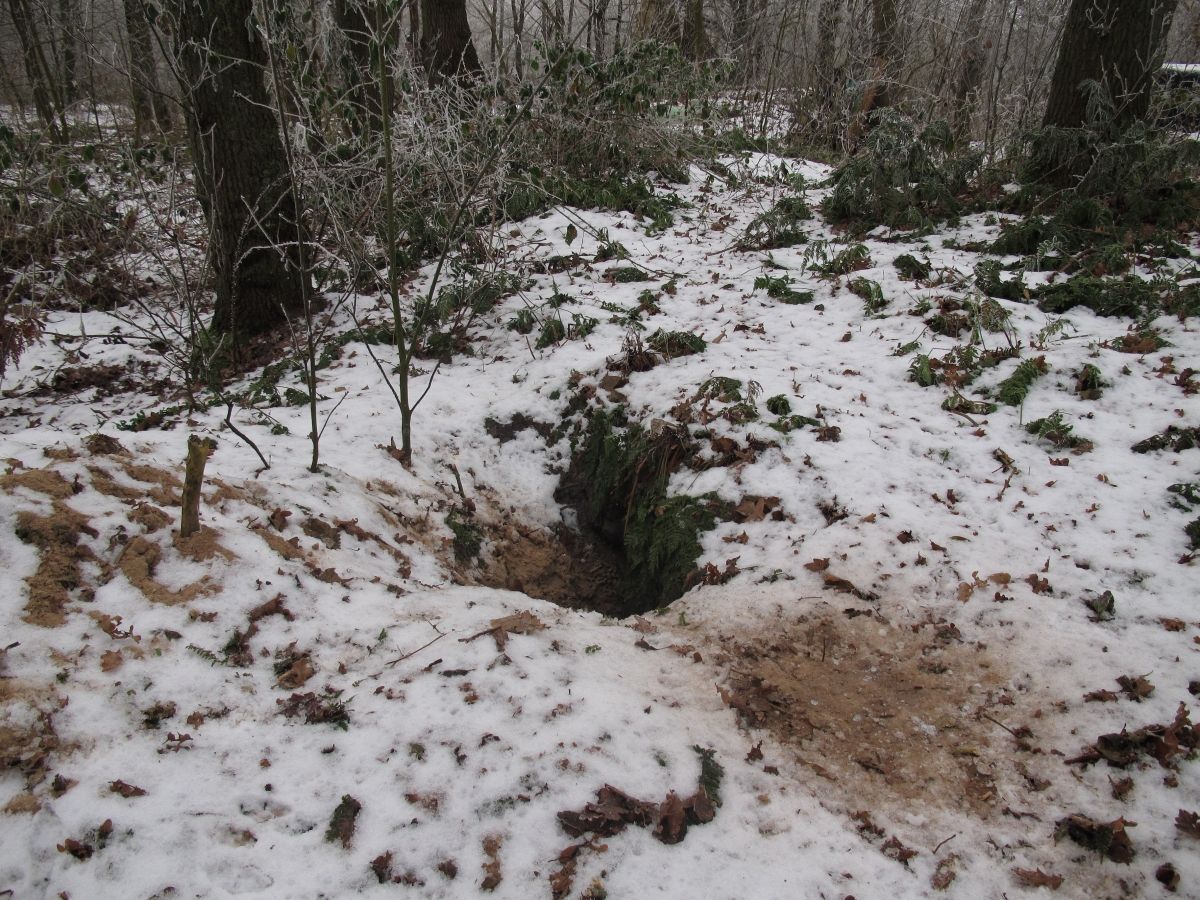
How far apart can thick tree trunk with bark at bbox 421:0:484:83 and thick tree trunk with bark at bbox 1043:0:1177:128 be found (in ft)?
21.0

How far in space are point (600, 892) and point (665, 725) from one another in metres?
0.65

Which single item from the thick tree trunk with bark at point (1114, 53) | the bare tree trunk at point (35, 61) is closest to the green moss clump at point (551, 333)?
the thick tree trunk with bark at point (1114, 53)

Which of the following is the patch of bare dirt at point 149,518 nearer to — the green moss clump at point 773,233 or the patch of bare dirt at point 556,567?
the patch of bare dirt at point 556,567

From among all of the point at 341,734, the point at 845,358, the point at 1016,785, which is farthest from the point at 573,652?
the point at 845,358


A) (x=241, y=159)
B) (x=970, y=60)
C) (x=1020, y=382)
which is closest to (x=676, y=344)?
(x=1020, y=382)

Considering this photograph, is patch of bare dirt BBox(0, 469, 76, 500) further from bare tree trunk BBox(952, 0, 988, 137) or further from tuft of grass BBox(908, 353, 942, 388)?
bare tree trunk BBox(952, 0, 988, 137)

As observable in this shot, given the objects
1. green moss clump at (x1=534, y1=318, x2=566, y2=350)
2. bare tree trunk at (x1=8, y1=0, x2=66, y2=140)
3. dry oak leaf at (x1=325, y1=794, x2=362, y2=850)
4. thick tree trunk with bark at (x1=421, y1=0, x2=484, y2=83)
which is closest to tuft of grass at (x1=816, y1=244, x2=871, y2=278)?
green moss clump at (x1=534, y1=318, x2=566, y2=350)

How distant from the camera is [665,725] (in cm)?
249

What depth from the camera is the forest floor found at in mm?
2021

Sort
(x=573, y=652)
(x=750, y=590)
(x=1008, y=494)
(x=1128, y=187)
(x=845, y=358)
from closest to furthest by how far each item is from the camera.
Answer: (x=573, y=652)
(x=750, y=590)
(x=1008, y=494)
(x=845, y=358)
(x=1128, y=187)

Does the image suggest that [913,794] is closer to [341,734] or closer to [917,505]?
[917,505]

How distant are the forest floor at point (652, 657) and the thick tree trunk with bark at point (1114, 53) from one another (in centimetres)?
295

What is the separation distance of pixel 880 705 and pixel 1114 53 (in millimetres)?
6735

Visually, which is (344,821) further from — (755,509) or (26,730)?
(755,509)
